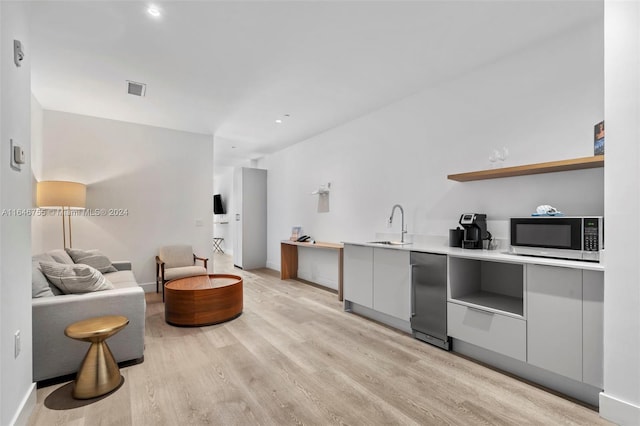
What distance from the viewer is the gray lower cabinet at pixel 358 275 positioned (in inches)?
146

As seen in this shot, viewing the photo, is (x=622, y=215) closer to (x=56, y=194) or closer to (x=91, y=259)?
(x=91, y=259)

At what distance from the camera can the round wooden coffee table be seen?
11.3ft

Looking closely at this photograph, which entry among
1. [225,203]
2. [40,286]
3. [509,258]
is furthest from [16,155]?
[225,203]

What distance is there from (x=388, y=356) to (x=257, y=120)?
3.88 metres

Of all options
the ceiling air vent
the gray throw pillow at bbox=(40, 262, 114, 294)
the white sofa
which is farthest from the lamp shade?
the gray throw pillow at bbox=(40, 262, 114, 294)

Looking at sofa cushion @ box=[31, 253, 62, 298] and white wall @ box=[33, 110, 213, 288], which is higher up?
white wall @ box=[33, 110, 213, 288]

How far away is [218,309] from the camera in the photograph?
3.57m

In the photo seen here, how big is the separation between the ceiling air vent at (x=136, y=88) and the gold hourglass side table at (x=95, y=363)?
2.68 m

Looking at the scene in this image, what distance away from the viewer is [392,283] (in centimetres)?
342

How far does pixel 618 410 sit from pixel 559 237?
1.11 meters

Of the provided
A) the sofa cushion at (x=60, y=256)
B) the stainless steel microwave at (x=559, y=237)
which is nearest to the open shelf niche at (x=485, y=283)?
the stainless steel microwave at (x=559, y=237)

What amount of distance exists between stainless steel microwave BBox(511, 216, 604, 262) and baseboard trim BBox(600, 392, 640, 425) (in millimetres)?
857

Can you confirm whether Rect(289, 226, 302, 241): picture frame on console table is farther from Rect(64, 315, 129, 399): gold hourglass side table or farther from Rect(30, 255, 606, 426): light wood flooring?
Rect(64, 315, 129, 399): gold hourglass side table

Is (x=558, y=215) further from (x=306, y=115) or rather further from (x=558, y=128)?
(x=306, y=115)
